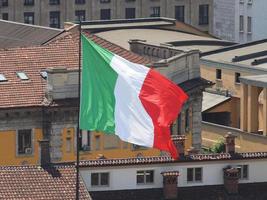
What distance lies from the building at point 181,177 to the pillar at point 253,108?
151 feet

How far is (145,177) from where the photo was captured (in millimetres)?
99625

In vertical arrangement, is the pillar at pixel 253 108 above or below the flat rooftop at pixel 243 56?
below

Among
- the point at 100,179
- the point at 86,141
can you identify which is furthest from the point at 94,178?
the point at 86,141

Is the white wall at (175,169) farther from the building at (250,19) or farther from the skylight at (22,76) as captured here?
the building at (250,19)

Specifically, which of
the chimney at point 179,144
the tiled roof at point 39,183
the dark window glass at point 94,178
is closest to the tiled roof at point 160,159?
the chimney at point 179,144

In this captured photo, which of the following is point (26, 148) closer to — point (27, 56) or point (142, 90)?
point (27, 56)

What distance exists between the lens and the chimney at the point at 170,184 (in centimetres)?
9912

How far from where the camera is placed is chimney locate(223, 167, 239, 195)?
330 ft

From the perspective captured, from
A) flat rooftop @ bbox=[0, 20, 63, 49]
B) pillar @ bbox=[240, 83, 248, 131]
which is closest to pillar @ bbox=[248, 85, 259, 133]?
pillar @ bbox=[240, 83, 248, 131]

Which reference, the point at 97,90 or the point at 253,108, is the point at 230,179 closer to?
the point at 97,90

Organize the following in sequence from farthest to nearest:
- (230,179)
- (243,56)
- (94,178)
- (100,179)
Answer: (243,56)
(230,179)
(100,179)
(94,178)

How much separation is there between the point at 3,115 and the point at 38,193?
21.9 m

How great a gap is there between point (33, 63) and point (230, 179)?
2524cm

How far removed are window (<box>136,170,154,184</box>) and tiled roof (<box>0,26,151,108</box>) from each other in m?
18.7
